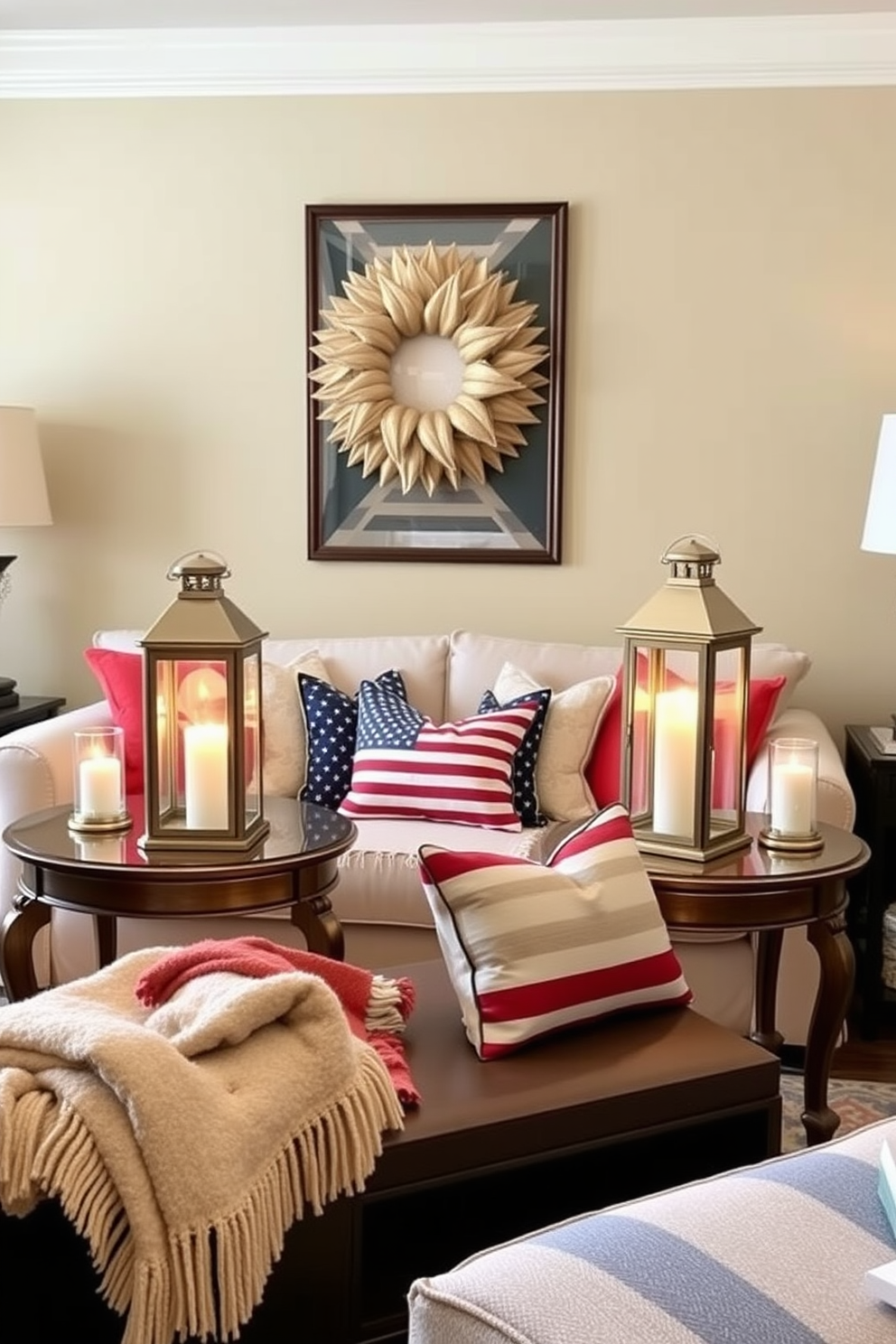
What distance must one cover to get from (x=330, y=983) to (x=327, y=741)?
1.47m

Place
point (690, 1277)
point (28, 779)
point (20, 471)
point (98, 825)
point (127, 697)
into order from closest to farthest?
1. point (690, 1277)
2. point (98, 825)
3. point (28, 779)
4. point (127, 697)
5. point (20, 471)

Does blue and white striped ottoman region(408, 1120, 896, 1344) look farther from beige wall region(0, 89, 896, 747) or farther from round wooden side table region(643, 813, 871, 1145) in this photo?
beige wall region(0, 89, 896, 747)

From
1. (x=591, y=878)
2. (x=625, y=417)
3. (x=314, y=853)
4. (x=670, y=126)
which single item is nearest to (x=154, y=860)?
(x=314, y=853)

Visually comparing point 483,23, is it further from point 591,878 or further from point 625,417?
point 591,878

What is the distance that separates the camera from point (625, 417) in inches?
154

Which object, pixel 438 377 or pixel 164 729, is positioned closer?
pixel 164 729

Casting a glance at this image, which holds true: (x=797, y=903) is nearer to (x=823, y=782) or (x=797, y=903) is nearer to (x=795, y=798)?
(x=795, y=798)

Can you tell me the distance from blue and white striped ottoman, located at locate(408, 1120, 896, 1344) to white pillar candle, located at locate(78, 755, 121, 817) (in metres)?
1.44

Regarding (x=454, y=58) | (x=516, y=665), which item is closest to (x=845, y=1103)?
(x=516, y=665)

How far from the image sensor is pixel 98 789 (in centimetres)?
256

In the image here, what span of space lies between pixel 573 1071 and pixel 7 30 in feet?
11.1

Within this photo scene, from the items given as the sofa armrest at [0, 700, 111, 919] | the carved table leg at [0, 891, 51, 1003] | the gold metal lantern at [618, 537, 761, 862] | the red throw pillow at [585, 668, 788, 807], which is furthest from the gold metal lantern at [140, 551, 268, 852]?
the red throw pillow at [585, 668, 788, 807]

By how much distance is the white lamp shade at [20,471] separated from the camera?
3.76m

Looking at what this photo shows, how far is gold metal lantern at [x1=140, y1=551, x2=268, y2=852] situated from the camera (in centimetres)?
242
